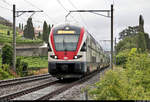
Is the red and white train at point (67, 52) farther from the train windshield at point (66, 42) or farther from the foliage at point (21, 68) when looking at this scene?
the foliage at point (21, 68)

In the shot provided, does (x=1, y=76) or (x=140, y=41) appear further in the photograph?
(x=140, y=41)

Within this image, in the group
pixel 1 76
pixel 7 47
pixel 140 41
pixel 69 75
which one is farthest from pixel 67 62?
pixel 140 41

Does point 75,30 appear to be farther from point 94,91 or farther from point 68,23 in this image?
point 94,91

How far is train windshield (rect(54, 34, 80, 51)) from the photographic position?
18.0 metres

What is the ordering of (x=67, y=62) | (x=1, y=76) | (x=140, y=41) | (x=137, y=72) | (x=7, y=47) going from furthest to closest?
(x=140, y=41), (x=7, y=47), (x=1, y=76), (x=67, y=62), (x=137, y=72)

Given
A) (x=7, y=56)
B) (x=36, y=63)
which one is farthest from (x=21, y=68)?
(x=36, y=63)

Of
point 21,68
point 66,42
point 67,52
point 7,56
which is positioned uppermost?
point 66,42

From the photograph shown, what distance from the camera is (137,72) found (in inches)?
517

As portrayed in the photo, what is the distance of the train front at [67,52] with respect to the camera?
17.7 metres

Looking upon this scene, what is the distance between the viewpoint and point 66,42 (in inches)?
716

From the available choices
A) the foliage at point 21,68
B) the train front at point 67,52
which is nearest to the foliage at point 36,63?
the foliage at point 21,68

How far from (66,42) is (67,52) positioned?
71 cm

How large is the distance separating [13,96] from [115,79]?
4.86 m

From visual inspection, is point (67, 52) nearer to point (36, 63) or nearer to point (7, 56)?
point (7, 56)
